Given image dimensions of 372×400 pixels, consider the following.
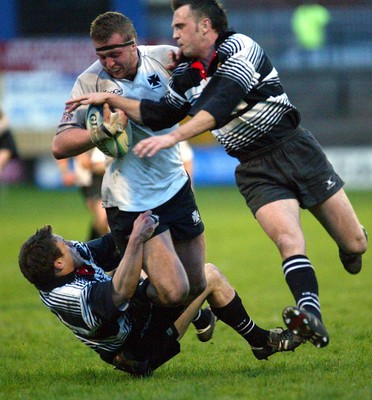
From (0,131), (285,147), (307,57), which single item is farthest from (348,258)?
(307,57)

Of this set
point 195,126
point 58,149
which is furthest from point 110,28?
point 195,126

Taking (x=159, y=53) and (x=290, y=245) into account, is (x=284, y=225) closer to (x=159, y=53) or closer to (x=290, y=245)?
(x=290, y=245)

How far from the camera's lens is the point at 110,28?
243 inches

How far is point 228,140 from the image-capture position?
246 inches

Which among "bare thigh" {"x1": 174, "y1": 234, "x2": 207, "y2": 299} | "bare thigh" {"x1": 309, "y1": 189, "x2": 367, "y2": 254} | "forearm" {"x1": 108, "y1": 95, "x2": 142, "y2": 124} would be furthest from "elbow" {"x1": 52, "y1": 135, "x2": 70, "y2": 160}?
"bare thigh" {"x1": 309, "y1": 189, "x2": 367, "y2": 254}

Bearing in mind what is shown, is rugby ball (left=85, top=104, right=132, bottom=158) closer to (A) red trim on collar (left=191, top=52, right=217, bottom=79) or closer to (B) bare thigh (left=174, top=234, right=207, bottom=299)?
(A) red trim on collar (left=191, top=52, right=217, bottom=79)

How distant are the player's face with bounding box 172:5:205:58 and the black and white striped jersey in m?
0.11

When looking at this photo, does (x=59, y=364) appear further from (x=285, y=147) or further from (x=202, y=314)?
(x=285, y=147)

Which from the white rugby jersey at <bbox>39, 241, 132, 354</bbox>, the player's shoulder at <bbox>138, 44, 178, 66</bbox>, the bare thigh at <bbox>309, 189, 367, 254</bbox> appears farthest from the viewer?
the player's shoulder at <bbox>138, 44, 178, 66</bbox>

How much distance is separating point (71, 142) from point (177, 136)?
0.86 m

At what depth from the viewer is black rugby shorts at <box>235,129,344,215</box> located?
6156 millimetres

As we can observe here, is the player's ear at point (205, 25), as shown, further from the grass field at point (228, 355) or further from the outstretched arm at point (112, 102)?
the grass field at point (228, 355)

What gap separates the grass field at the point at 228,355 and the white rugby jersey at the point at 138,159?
1187 mm

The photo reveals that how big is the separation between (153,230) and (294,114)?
4.08 ft
